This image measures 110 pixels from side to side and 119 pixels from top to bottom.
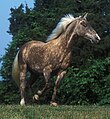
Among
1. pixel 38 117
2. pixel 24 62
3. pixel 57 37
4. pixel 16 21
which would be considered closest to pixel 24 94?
pixel 24 62

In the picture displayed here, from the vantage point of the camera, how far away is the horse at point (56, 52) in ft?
36.8

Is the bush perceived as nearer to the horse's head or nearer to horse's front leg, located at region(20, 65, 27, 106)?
horse's front leg, located at region(20, 65, 27, 106)

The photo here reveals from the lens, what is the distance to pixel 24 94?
39.4 feet

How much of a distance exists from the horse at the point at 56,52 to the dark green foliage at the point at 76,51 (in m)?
5.60

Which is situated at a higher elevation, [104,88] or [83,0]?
[83,0]

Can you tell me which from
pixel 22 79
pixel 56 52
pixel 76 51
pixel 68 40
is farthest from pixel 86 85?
pixel 56 52

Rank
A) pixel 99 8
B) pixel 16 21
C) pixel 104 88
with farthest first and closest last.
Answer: pixel 16 21
pixel 99 8
pixel 104 88

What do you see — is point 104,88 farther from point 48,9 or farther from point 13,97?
point 48,9

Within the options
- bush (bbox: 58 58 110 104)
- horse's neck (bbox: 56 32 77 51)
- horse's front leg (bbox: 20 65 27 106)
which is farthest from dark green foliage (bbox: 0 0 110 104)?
horse's neck (bbox: 56 32 77 51)

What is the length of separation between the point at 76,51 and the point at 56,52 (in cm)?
970

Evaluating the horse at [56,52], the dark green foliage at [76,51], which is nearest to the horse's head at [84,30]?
the horse at [56,52]

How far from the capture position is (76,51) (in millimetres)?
20922

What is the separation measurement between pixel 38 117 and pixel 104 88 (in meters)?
12.1

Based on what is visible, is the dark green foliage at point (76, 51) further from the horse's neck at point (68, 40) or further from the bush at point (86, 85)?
the horse's neck at point (68, 40)
